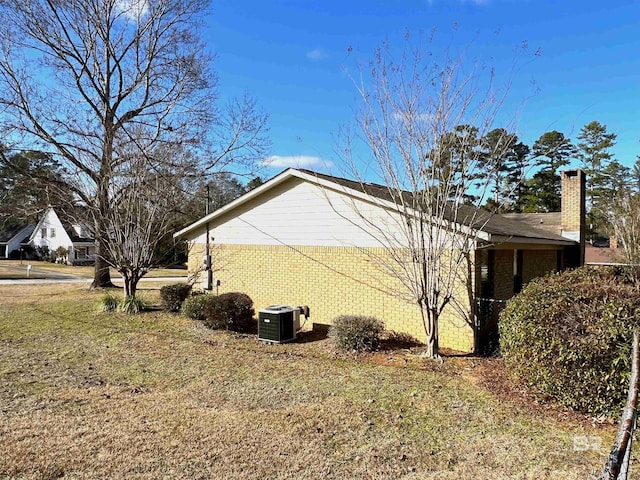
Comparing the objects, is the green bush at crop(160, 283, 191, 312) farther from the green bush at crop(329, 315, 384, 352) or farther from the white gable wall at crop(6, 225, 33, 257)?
the white gable wall at crop(6, 225, 33, 257)

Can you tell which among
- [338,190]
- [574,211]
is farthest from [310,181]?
[574,211]

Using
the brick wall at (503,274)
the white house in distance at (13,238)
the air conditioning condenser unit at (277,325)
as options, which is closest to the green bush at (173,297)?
the air conditioning condenser unit at (277,325)

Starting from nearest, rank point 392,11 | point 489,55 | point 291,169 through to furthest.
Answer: point 489,55 → point 392,11 → point 291,169

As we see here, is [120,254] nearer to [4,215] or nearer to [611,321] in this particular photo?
[4,215]

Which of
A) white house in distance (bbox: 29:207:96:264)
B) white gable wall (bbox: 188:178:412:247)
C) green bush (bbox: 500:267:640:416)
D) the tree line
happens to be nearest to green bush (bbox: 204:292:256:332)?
white gable wall (bbox: 188:178:412:247)

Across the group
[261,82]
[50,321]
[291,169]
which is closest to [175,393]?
[291,169]

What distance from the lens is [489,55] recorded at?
732cm

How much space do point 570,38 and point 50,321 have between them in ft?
48.2

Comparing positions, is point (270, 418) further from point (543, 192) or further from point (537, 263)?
point (543, 192)

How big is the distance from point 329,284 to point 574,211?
12170mm

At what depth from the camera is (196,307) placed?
11.2m

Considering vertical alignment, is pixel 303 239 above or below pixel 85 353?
above

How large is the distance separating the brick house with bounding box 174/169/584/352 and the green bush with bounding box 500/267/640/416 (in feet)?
7.22

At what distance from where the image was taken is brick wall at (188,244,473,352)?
28.3 ft
